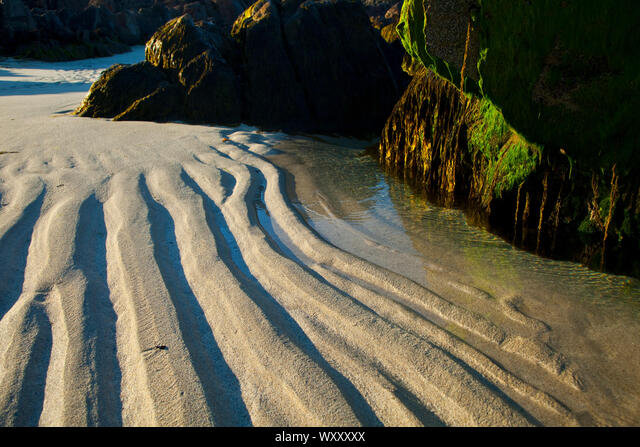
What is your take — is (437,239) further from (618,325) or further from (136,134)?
(136,134)

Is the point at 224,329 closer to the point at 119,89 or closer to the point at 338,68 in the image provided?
the point at 338,68

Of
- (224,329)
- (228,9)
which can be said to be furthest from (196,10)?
(224,329)

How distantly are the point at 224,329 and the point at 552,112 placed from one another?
2.20 metres

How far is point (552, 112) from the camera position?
2549 millimetres

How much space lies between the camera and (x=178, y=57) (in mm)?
6816

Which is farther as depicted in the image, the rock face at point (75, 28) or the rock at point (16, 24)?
the rock at point (16, 24)

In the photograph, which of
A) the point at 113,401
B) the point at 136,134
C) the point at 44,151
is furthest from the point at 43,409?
the point at 136,134

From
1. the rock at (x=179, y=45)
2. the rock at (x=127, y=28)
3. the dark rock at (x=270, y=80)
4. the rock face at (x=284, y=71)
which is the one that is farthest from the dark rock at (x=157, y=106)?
the rock at (x=127, y=28)

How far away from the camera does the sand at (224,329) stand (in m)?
1.62

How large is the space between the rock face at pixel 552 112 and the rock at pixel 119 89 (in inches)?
190

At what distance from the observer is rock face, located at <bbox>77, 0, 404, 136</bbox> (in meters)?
6.63

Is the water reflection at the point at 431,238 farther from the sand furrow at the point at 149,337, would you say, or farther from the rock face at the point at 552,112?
the sand furrow at the point at 149,337
